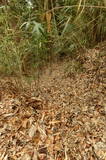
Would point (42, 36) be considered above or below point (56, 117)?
above

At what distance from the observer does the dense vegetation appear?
1.73m

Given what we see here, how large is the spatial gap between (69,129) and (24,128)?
10.0 inches

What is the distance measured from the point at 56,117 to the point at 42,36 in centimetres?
60

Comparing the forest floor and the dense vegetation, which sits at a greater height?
the dense vegetation

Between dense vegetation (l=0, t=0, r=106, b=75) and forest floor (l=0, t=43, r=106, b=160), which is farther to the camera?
dense vegetation (l=0, t=0, r=106, b=75)

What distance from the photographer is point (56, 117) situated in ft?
4.71

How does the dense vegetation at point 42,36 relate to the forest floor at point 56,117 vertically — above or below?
above

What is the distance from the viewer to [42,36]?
1705 millimetres

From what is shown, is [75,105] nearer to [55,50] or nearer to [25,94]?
[25,94]

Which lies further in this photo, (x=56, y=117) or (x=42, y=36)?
(x=42, y=36)

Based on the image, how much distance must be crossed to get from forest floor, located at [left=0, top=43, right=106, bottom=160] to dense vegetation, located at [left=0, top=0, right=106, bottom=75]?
16 centimetres

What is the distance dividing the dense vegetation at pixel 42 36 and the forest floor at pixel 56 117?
162 millimetres

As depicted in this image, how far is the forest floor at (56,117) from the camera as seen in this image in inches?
49.0

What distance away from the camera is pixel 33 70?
1.87 meters
